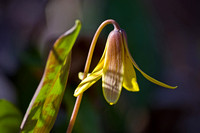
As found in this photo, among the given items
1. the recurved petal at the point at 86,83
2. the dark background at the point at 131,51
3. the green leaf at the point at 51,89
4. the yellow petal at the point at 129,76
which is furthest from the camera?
the dark background at the point at 131,51

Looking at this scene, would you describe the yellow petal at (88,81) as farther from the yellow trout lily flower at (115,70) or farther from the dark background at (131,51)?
the dark background at (131,51)

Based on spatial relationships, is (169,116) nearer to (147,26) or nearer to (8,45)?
(147,26)

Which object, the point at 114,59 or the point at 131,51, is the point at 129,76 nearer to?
the point at 114,59

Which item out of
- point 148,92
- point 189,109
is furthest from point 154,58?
point 189,109

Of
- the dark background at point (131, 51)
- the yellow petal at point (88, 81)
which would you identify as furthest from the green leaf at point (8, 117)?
the yellow petal at point (88, 81)

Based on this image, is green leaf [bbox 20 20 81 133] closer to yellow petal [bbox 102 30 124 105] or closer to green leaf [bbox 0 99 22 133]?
yellow petal [bbox 102 30 124 105]

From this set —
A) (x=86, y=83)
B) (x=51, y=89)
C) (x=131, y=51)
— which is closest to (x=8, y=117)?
(x=51, y=89)

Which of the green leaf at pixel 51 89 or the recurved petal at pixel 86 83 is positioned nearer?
the green leaf at pixel 51 89
